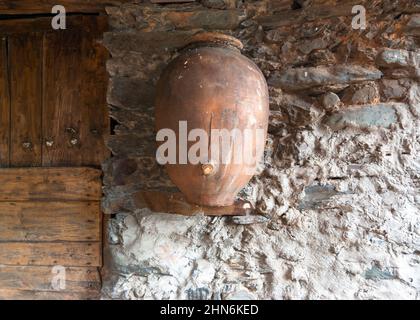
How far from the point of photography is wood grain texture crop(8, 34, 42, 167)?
6.03 ft

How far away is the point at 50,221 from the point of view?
179 centimetres

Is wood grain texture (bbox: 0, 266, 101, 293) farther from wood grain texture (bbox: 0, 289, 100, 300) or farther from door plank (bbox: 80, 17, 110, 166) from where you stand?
door plank (bbox: 80, 17, 110, 166)

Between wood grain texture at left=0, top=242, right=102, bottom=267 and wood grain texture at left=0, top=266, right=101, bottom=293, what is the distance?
22 millimetres

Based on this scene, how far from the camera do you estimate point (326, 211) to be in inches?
58.3

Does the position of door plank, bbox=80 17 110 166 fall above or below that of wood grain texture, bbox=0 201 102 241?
above

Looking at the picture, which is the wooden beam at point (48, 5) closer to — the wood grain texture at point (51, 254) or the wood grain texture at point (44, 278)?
the wood grain texture at point (51, 254)

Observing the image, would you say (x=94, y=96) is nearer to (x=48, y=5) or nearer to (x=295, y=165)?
(x=48, y=5)

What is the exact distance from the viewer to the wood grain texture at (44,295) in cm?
176

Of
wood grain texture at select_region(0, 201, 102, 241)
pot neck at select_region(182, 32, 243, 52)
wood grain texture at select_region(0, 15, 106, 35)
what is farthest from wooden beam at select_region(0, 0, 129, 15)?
wood grain texture at select_region(0, 201, 102, 241)

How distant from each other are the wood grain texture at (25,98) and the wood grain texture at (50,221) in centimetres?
20

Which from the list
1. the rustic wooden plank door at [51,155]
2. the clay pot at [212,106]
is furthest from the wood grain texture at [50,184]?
the clay pot at [212,106]

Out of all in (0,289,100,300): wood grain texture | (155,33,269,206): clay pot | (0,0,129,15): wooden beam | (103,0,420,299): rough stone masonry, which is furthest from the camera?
(0,289,100,300): wood grain texture

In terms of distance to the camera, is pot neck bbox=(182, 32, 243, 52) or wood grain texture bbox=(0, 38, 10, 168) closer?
pot neck bbox=(182, 32, 243, 52)

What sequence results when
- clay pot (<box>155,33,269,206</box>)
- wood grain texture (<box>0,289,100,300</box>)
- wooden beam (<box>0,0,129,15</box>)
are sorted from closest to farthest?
1. clay pot (<box>155,33,269,206</box>)
2. wooden beam (<box>0,0,129,15</box>)
3. wood grain texture (<box>0,289,100,300</box>)
